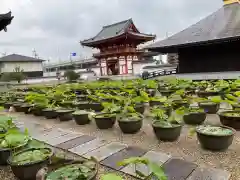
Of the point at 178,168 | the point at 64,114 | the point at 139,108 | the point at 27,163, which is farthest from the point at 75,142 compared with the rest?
the point at 139,108

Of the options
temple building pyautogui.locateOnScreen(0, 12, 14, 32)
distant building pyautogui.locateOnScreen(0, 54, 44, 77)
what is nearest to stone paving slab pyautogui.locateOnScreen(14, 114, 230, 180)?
temple building pyautogui.locateOnScreen(0, 12, 14, 32)

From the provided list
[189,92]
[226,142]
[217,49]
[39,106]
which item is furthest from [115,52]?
[226,142]

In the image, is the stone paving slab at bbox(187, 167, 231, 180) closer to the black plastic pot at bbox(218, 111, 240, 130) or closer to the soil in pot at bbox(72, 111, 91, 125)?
the black plastic pot at bbox(218, 111, 240, 130)

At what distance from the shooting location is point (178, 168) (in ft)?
6.62

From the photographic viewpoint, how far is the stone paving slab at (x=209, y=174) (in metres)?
1.83

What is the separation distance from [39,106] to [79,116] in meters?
1.50

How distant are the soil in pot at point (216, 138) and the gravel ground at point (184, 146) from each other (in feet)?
0.24

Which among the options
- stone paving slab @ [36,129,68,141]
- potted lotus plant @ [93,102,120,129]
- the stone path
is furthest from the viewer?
potted lotus plant @ [93,102,120,129]

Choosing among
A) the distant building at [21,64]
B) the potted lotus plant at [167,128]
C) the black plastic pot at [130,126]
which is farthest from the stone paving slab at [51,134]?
the distant building at [21,64]

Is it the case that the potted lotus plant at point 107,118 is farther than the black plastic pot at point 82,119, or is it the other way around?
the black plastic pot at point 82,119

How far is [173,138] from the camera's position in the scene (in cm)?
272

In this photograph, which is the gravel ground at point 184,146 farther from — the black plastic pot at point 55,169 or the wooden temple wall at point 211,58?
the wooden temple wall at point 211,58

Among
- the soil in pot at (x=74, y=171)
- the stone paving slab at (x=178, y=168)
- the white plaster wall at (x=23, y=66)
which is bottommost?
the stone paving slab at (x=178, y=168)

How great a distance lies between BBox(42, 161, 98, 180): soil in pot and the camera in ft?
4.76
